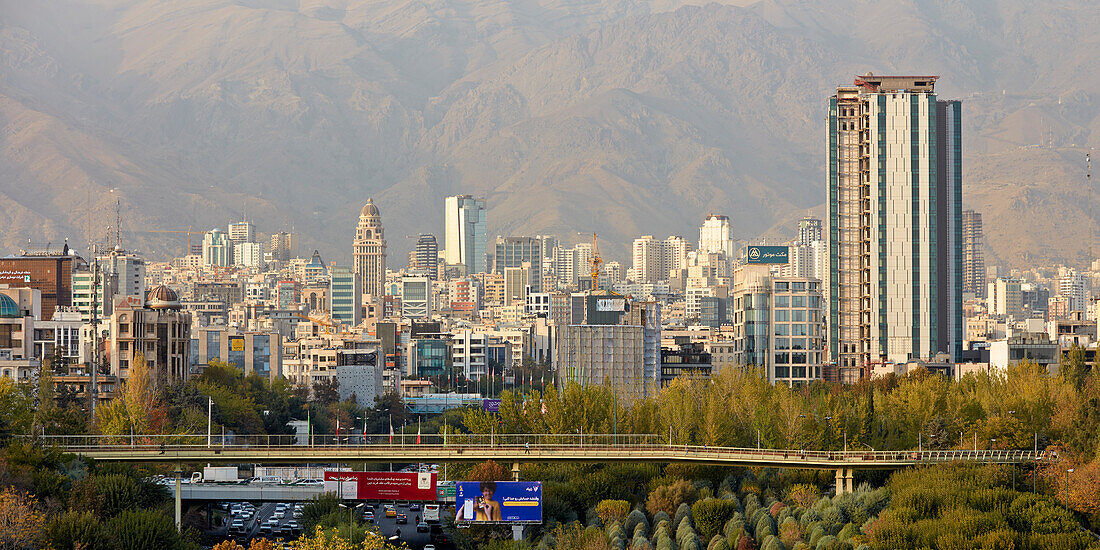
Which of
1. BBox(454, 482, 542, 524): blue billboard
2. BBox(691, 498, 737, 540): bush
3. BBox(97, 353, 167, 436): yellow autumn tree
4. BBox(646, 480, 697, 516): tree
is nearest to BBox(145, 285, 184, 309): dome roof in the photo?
BBox(97, 353, 167, 436): yellow autumn tree

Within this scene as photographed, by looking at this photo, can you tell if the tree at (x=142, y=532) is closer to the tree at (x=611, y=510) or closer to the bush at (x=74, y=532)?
the bush at (x=74, y=532)

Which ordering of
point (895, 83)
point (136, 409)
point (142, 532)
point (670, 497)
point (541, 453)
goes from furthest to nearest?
point (895, 83)
point (136, 409)
point (541, 453)
point (670, 497)
point (142, 532)

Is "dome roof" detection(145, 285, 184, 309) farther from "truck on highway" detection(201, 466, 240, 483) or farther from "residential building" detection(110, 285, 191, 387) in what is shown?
"truck on highway" detection(201, 466, 240, 483)

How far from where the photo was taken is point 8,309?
17088cm

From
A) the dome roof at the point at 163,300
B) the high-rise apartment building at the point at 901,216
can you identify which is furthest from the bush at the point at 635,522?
the high-rise apartment building at the point at 901,216

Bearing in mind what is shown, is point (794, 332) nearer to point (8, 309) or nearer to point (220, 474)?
point (8, 309)

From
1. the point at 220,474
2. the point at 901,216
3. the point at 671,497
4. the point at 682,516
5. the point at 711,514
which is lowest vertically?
the point at 682,516

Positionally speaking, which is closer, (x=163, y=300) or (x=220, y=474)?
(x=220, y=474)

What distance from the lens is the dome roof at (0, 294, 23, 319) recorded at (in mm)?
169375

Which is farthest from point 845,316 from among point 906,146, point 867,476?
point 867,476

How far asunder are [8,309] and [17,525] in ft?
315

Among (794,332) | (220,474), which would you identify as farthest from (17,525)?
(794,332)

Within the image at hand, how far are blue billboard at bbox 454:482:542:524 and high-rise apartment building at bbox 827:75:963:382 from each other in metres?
93.8

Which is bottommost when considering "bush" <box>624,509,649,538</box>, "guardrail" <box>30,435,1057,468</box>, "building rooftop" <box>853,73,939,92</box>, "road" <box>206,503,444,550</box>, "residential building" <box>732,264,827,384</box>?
"road" <box>206,503,444,550</box>
